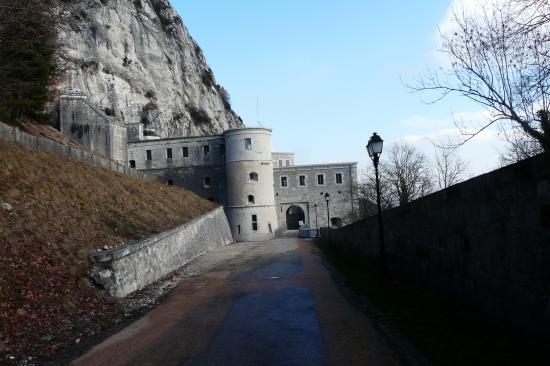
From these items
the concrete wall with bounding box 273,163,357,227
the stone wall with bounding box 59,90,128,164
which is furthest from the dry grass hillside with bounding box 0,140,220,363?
the concrete wall with bounding box 273,163,357,227

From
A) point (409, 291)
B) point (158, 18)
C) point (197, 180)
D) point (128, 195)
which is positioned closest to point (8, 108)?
point (128, 195)

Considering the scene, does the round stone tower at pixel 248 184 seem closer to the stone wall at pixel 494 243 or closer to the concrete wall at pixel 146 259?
the concrete wall at pixel 146 259

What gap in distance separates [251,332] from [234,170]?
51.3 meters

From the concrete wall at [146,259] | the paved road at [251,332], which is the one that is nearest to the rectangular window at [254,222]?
the concrete wall at [146,259]

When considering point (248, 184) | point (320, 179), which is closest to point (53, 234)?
point (248, 184)

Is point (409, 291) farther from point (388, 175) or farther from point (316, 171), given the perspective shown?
point (316, 171)

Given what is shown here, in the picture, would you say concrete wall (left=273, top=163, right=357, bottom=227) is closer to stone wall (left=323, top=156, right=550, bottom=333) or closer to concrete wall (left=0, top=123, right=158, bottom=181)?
concrete wall (left=0, top=123, right=158, bottom=181)

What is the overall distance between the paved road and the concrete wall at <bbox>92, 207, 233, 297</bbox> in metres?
1.38

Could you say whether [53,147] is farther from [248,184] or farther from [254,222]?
[254,222]

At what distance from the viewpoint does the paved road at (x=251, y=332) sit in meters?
6.04

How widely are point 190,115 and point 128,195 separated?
60.7 m

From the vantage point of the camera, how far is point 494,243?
620 cm

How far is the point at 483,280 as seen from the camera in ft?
21.6

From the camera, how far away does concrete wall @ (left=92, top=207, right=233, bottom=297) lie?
37.2 ft
